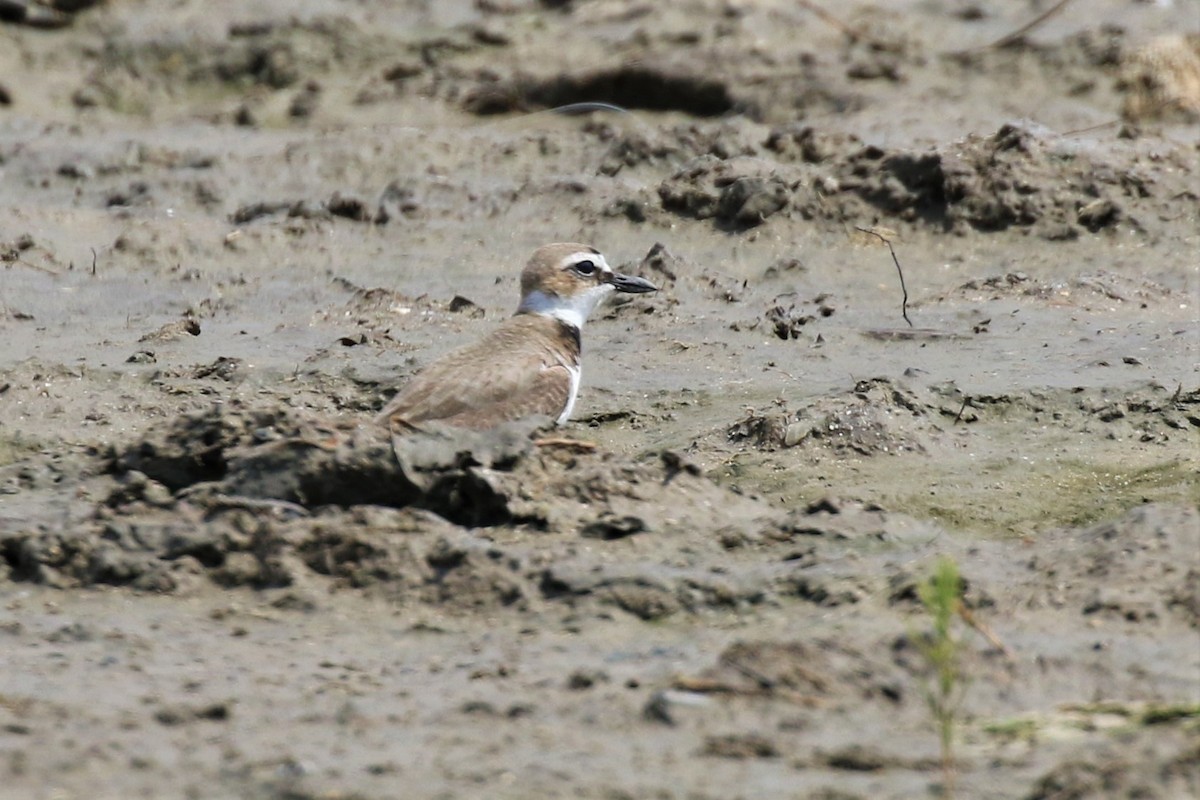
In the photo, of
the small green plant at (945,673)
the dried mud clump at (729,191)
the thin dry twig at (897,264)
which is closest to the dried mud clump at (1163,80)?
the thin dry twig at (897,264)

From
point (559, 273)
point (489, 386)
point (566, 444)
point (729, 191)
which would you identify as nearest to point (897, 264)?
point (729, 191)

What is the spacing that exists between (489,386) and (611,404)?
0.84m

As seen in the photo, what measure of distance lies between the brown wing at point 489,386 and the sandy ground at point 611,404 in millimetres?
299

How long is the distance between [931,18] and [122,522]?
9.91 metres

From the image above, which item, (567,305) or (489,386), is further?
(567,305)

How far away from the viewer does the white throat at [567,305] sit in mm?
8969

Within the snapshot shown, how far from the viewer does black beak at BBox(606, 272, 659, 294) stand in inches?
369

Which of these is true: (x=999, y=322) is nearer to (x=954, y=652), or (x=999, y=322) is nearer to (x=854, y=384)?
(x=854, y=384)

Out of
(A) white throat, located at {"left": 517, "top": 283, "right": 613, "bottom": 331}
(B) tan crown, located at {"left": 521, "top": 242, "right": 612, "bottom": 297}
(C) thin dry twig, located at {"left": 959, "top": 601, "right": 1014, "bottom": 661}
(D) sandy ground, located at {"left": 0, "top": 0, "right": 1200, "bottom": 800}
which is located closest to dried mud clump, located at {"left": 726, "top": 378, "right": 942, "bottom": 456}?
(D) sandy ground, located at {"left": 0, "top": 0, "right": 1200, "bottom": 800}

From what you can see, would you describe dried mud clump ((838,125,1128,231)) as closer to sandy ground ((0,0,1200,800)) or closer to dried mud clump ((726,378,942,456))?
sandy ground ((0,0,1200,800))

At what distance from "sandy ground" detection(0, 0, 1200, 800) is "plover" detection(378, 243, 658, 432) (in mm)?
276

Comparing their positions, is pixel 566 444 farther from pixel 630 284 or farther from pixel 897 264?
pixel 897 264

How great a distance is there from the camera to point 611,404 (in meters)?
8.48

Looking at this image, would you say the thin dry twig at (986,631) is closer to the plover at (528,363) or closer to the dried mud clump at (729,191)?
the plover at (528,363)
